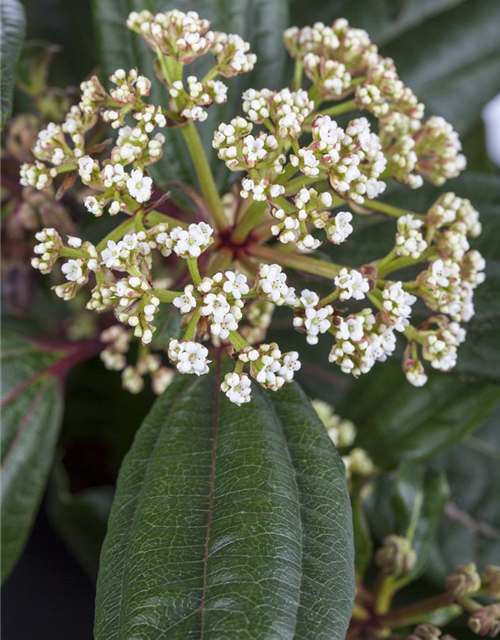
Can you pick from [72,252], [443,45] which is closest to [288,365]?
[72,252]

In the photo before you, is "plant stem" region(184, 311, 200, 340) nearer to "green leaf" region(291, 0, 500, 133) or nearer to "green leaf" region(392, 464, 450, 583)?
"green leaf" region(392, 464, 450, 583)

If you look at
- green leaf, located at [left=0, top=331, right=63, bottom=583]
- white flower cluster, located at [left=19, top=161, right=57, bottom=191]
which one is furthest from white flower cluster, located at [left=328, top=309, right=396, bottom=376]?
green leaf, located at [left=0, top=331, right=63, bottom=583]

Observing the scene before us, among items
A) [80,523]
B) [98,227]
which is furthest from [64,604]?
[98,227]

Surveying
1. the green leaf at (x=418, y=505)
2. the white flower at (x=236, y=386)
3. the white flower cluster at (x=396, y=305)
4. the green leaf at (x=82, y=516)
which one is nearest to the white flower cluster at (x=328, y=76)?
the white flower cluster at (x=396, y=305)

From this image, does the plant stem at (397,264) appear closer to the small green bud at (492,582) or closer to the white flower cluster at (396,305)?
the white flower cluster at (396,305)

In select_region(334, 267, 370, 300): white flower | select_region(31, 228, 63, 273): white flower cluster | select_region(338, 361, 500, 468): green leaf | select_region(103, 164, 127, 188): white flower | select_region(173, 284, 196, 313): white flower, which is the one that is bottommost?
select_region(338, 361, 500, 468): green leaf

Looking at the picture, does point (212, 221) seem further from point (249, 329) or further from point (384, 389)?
point (384, 389)
